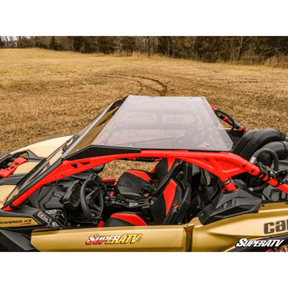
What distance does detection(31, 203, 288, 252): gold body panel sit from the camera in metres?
2.00

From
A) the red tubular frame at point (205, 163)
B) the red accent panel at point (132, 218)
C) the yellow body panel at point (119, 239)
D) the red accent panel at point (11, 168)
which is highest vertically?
the red tubular frame at point (205, 163)

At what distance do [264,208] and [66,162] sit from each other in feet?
6.20

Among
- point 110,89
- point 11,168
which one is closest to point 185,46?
point 110,89

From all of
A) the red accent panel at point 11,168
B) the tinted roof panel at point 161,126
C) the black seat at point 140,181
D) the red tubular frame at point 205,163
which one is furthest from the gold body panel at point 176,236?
the red accent panel at point 11,168

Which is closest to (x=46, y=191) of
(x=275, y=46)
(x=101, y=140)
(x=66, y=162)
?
(x=66, y=162)

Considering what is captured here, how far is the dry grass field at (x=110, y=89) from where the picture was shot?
6.93 m

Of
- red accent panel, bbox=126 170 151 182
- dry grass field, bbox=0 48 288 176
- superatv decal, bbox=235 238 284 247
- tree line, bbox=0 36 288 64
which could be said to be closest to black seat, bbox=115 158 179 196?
red accent panel, bbox=126 170 151 182

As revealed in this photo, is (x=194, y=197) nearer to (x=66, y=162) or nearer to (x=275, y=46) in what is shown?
(x=66, y=162)

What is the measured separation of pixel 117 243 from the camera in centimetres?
203

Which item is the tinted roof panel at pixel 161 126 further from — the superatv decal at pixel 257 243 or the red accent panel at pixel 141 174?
the red accent panel at pixel 141 174

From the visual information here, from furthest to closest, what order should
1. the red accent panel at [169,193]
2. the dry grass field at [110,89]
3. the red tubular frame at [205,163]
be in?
the dry grass field at [110,89] < the red accent panel at [169,193] < the red tubular frame at [205,163]

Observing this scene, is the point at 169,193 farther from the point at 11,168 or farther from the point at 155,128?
the point at 11,168

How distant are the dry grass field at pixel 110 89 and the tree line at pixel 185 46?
82 cm

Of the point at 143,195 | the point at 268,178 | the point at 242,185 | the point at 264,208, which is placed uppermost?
the point at 268,178
